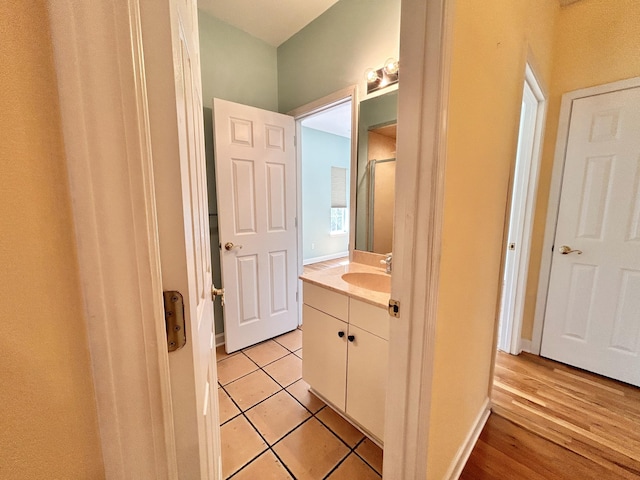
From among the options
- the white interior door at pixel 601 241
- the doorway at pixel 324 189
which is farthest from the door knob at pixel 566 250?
the doorway at pixel 324 189

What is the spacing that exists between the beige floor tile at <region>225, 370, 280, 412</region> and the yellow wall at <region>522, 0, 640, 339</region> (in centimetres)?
236

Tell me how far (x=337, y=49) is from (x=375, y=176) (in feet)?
3.37

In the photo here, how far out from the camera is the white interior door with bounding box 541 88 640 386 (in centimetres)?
165

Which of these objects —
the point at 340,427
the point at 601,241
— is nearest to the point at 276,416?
the point at 340,427

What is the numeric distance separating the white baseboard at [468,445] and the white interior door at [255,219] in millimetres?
1624

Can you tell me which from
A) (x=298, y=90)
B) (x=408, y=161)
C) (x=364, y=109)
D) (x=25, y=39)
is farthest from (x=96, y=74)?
(x=298, y=90)

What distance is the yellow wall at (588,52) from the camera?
1598 millimetres

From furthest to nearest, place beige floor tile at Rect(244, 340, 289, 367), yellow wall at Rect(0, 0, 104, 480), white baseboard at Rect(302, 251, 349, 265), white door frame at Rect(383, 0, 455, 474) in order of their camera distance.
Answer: white baseboard at Rect(302, 251, 349, 265) → beige floor tile at Rect(244, 340, 289, 367) → white door frame at Rect(383, 0, 455, 474) → yellow wall at Rect(0, 0, 104, 480)

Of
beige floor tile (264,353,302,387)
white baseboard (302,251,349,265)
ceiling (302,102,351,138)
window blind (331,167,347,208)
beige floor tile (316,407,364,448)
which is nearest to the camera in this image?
beige floor tile (316,407,364,448)

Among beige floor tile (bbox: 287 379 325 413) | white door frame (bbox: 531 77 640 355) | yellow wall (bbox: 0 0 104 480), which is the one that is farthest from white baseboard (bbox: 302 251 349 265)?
yellow wall (bbox: 0 0 104 480)

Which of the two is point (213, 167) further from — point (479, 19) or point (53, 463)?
point (53, 463)

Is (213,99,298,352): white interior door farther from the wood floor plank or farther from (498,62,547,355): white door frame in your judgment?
(498,62,547,355): white door frame

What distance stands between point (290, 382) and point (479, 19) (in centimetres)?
214

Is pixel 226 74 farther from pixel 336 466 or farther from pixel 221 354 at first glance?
pixel 336 466
